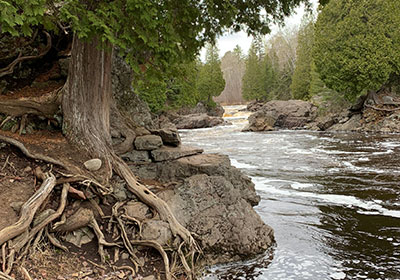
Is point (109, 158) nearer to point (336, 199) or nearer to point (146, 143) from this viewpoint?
point (146, 143)

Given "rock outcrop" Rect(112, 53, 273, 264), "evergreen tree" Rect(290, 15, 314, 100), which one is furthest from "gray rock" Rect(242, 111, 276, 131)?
"rock outcrop" Rect(112, 53, 273, 264)

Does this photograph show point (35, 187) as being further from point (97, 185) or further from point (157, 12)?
point (157, 12)

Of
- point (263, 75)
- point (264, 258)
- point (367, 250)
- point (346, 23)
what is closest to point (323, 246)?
point (367, 250)

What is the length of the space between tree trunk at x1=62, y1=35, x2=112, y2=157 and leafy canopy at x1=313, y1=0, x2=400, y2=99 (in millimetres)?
20950

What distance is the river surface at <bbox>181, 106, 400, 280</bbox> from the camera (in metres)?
4.79

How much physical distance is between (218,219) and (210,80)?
152 feet

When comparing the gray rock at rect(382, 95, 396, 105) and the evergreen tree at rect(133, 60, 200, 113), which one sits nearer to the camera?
the evergreen tree at rect(133, 60, 200, 113)

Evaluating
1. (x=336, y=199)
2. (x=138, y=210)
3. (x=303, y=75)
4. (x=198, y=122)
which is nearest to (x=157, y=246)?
(x=138, y=210)

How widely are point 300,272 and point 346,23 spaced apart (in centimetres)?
2261

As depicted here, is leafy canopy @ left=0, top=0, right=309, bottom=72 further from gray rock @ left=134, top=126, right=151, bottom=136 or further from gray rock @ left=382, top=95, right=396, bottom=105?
gray rock @ left=382, top=95, right=396, bottom=105

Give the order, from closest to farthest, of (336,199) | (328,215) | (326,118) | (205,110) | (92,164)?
(92,164) → (328,215) → (336,199) → (326,118) → (205,110)

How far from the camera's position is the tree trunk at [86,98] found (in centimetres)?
525

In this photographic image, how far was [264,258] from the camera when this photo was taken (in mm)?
5164

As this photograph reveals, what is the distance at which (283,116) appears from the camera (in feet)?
97.0
